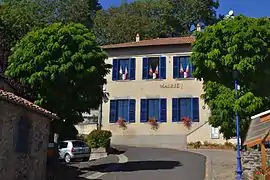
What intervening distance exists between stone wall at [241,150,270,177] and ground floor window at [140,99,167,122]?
16226mm

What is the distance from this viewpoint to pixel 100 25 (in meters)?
51.7

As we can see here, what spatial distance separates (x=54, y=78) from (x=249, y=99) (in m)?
8.71

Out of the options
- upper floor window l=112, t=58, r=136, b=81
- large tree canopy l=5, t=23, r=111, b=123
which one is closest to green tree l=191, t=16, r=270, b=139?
large tree canopy l=5, t=23, r=111, b=123

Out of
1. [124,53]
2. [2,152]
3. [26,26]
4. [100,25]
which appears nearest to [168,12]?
[100,25]

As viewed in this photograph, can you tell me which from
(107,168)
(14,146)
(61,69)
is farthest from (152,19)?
(14,146)

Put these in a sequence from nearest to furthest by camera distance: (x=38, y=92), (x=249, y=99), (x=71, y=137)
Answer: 1. (x=249, y=99)
2. (x=38, y=92)
3. (x=71, y=137)

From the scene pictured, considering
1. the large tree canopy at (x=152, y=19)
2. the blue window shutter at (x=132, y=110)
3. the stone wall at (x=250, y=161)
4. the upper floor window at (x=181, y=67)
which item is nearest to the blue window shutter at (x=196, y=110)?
the upper floor window at (x=181, y=67)

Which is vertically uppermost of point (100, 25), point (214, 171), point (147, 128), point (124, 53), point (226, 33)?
point (100, 25)

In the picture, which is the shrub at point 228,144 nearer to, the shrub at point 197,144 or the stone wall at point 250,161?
the shrub at point 197,144

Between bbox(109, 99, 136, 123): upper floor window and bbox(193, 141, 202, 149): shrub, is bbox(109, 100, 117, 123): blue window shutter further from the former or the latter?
bbox(193, 141, 202, 149): shrub

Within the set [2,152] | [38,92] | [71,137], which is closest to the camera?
[2,152]

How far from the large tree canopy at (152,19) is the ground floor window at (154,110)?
1533 centimetres

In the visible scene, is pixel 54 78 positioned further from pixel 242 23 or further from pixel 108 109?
pixel 108 109

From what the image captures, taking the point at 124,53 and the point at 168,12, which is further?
the point at 168,12
